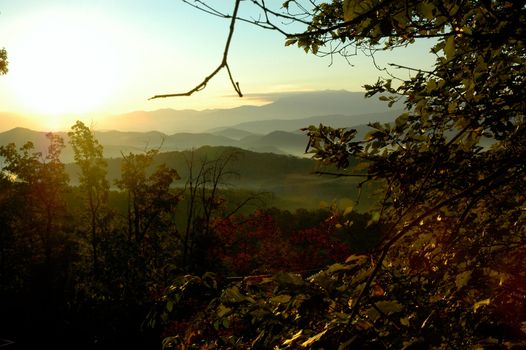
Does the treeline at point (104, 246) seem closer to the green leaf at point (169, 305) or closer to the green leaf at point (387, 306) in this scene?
the green leaf at point (169, 305)

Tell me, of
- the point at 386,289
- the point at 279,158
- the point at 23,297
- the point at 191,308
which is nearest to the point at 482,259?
the point at 386,289

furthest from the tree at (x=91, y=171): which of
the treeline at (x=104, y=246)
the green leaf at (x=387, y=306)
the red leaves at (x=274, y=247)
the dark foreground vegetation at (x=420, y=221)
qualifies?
the green leaf at (x=387, y=306)

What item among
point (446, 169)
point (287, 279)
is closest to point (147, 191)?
point (446, 169)

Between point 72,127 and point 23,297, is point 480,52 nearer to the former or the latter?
point 72,127

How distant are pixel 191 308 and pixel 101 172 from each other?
12.1 m

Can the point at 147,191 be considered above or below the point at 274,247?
above

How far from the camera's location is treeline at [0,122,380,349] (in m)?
21.5

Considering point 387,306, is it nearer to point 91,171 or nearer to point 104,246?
point 104,246

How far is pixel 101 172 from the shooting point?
2669 cm

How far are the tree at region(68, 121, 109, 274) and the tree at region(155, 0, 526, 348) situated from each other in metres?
22.1

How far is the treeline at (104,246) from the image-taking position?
21.5 meters

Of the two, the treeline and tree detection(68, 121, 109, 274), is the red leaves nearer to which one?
the treeline

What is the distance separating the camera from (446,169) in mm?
4191

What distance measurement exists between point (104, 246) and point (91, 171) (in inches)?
219
